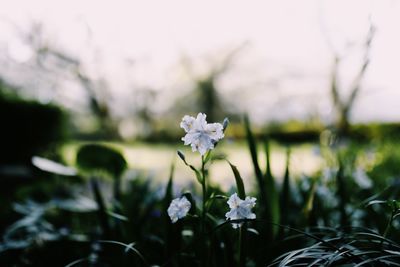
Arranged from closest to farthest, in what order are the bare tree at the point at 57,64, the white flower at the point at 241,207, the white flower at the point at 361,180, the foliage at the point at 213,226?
the white flower at the point at 241,207
the foliage at the point at 213,226
the white flower at the point at 361,180
the bare tree at the point at 57,64

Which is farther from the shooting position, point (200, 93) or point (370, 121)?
point (200, 93)

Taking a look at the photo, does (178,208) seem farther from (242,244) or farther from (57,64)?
(57,64)

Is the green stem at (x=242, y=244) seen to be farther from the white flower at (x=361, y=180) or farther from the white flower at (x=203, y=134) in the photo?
the white flower at (x=361, y=180)

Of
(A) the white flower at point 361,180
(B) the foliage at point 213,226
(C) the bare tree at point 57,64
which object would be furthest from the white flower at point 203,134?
(C) the bare tree at point 57,64

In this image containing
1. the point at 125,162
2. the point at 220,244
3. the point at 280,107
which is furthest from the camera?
the point at 280,107

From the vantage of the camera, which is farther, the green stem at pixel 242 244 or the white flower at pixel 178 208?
the green stem at pixel 242 244

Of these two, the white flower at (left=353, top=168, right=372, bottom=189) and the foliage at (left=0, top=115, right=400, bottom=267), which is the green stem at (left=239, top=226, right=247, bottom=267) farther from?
the white flower at (left=353, top=168, right=372, bottom=189)

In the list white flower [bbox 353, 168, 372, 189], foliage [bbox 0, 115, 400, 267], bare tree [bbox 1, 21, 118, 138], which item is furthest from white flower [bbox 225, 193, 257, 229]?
bare tree [bbox 1, 21, 118, 138]

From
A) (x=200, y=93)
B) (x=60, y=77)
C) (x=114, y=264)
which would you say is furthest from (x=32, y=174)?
(x=200, y=93)

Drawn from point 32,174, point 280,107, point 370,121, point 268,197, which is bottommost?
point 268,197

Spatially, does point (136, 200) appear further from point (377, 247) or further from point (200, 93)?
point (200, 93)

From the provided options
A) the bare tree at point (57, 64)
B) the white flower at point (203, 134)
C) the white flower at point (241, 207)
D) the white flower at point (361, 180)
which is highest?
the bare tree at point (57, 64)
